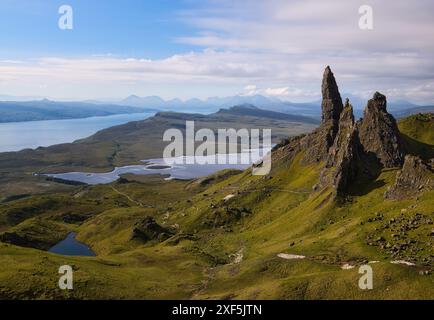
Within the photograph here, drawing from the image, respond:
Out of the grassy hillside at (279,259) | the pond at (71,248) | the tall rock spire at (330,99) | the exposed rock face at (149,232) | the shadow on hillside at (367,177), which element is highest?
the tall rock spire at (330,99)

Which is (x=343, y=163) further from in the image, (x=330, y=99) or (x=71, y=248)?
(x=71, y=248)

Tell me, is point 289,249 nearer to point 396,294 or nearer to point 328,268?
point 328,268

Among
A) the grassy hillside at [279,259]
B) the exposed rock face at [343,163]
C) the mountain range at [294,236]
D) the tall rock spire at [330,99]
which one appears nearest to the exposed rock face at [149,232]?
the mountain range at [294,236]

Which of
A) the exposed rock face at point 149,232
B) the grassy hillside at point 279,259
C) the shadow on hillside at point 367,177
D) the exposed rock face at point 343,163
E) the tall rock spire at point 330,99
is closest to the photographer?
the grassy hillside at point 279,259

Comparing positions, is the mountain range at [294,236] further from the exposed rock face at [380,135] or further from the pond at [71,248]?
the pond at [71,248]

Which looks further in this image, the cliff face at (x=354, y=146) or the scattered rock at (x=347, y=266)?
the cliff face at (x=354, y=146)

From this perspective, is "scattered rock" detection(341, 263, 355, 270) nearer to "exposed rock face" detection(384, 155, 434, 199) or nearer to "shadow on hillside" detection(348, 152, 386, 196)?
"exposed rock face" detection(384, 155, 434, 199)

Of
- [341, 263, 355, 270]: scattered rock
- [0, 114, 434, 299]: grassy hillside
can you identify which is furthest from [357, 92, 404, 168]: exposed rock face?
[341, 263, 355, 270]: scattered rock

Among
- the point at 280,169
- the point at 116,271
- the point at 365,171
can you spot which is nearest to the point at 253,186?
the point at 280,169
